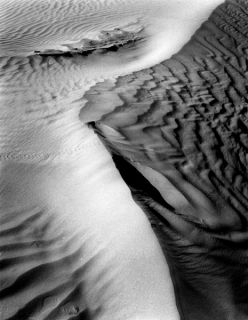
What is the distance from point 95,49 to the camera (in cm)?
674

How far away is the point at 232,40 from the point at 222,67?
3.43 feet

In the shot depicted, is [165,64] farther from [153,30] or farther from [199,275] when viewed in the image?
[199,275]

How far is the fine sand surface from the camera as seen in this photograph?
9.30 ft

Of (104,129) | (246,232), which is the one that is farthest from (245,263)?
(104,129)

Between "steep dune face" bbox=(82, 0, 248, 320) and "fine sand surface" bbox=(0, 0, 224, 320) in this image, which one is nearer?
"fine sand surface" bbox=(0, 0, 224, 320)

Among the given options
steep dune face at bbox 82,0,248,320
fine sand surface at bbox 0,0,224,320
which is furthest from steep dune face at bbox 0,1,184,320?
steep dune face at bbox 82,0,248,320

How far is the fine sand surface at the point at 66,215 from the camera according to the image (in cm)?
284

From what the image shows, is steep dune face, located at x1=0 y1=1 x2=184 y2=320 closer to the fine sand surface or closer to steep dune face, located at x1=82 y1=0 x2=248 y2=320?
the fine sand surface

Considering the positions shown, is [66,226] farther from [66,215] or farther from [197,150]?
[197,150]

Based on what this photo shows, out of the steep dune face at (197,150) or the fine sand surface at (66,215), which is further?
the steep dune face at (197,150)

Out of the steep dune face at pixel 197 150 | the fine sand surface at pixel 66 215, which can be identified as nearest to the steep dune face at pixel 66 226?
the fine sand surface at pixel 66 215

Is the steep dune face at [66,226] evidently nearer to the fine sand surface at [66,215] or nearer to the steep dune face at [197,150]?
the fine sand surface at [66,215]

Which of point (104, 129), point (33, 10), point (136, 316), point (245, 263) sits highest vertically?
point (33, 10)

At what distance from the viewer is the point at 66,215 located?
11.4ft
